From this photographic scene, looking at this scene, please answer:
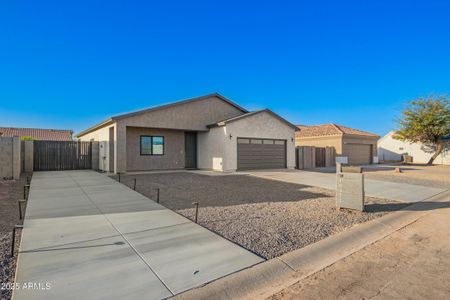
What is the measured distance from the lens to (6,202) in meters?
7.01

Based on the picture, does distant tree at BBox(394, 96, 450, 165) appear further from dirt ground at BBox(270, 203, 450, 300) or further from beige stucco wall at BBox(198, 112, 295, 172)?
dirt ground at BBox(270, 203, 450, 300)

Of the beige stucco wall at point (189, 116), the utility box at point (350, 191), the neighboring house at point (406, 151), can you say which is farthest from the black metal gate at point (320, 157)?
the utility box at point (350, 191)

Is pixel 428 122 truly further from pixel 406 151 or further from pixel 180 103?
pixel 180 103

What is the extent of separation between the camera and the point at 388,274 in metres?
3.34

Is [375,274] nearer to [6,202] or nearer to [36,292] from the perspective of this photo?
[36,292]

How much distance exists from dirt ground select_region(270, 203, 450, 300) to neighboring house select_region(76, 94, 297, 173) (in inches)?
501

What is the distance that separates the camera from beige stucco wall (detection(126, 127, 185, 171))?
16.1m

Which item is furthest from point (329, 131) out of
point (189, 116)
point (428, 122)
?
point (189, 116)

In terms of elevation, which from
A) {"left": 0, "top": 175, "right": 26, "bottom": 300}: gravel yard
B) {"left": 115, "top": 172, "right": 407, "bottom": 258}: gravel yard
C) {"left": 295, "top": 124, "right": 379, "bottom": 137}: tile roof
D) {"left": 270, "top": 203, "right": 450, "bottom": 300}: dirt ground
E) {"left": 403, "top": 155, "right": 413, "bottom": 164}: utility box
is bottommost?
{"left": 270, "top": 203, "right": 450, "bottom": 300}: dirt ground

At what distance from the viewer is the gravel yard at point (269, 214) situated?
444cm

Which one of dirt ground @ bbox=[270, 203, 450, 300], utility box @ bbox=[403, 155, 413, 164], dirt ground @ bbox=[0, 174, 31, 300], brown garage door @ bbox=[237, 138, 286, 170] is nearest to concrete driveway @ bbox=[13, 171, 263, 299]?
dirt ground @ bbox=[0, 174, 31, 300]

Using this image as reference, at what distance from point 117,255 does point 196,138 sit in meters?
15.9

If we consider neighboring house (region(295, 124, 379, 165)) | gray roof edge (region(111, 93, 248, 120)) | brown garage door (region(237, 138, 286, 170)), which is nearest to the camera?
gray roof edge (region(111, 93, 248, 120))

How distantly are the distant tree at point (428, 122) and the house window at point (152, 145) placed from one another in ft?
89.9
